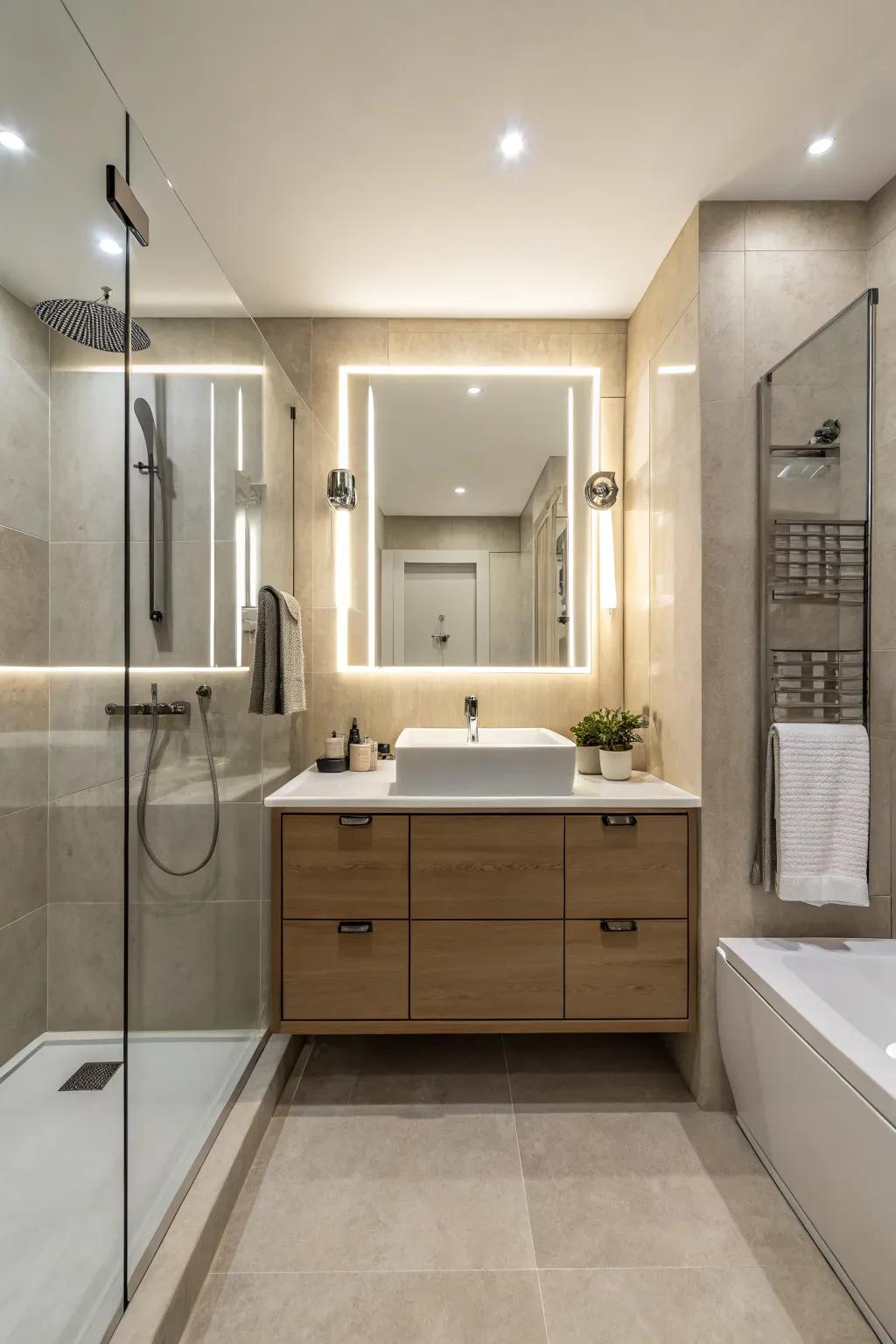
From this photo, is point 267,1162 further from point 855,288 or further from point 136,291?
point 855,288

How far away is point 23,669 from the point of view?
0.90 metres

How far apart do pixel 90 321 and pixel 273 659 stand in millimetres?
1046

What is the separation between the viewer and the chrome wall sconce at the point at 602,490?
2.51 meters

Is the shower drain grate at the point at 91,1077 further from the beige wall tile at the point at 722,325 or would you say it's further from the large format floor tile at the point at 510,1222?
the beige wall tile at the point at 722,325

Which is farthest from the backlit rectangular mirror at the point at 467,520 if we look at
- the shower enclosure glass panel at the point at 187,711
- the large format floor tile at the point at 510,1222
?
the large format floor tile at the point at 510,1222

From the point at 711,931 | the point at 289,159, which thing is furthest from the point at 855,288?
the point at 711,931

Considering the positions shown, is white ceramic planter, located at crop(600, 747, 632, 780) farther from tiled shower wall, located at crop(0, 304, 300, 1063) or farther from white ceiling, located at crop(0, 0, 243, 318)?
white ceiling, located at crop(0, 0, 243, 318)

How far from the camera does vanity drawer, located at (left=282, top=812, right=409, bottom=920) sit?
188 centimetres

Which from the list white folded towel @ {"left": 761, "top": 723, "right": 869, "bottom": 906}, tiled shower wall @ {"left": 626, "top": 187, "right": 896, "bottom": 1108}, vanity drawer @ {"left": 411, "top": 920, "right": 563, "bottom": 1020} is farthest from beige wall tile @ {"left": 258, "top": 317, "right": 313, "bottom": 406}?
white folded towel @ {"left": 761, "top": 723, "right": 869, "bottom": 906}

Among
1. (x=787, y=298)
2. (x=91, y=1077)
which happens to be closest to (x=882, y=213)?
(x=787, y=298)

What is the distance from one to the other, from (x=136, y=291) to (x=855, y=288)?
77.2 inches

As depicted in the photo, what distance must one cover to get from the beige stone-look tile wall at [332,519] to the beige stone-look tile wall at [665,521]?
0.27 feet

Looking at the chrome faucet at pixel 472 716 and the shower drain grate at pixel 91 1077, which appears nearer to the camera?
the shower drain grate at pixel 91 1077

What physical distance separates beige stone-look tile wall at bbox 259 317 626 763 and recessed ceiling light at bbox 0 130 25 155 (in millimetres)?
1637
